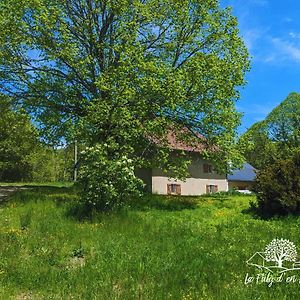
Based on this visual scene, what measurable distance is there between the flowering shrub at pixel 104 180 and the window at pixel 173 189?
74.3 ft

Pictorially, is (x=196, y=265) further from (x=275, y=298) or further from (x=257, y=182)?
(x=257, y=182)

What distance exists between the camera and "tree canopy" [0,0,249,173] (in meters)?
21.2

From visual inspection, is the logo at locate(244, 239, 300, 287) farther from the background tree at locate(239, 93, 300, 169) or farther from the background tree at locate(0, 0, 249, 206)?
the background tree at locate(239, 93, 300, 169)

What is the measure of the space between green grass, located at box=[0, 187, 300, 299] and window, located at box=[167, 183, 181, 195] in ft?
70.6

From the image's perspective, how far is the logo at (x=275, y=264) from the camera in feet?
26.3

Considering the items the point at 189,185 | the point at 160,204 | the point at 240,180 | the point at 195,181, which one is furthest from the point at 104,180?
the point at 240,180

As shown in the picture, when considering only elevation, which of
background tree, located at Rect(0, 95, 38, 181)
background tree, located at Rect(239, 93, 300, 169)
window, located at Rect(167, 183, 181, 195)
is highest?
background tree, located at Rect(239, 93, 300, 169)

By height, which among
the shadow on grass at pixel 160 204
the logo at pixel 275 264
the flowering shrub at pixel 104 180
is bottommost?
the logo at pixel 275 264

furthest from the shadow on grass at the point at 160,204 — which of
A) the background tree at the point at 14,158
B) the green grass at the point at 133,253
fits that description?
the background tree at the point at 14,158

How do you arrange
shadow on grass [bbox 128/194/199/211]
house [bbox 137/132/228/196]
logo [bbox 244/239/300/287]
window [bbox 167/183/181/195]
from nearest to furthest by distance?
logo [bbox 244/239/300/287]
shadow on grass [bbox 128/194/199/211]
house [bbox 137/132/228/196]
window [bbox 167/183/181/195]

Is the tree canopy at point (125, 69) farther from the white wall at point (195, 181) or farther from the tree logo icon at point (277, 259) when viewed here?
the white wall at point (195, 181)

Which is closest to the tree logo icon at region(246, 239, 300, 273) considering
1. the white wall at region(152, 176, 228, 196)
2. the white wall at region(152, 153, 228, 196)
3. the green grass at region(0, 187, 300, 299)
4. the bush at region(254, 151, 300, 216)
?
the green grass at region(0, 187, 300, 299)

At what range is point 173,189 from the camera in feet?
134

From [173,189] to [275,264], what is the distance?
31.8 m
